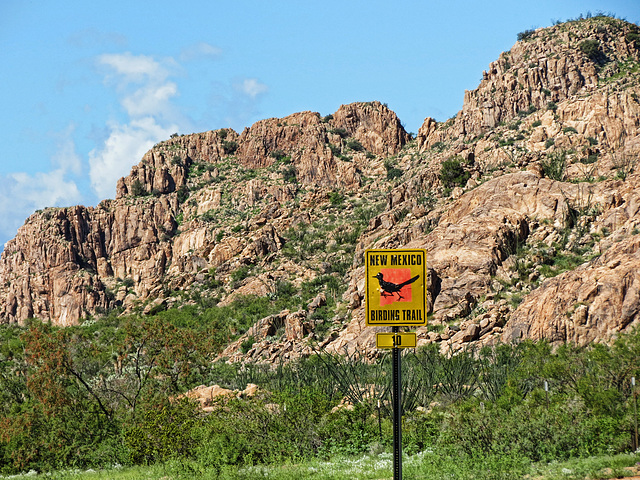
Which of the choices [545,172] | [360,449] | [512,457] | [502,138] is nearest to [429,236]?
[545,172]

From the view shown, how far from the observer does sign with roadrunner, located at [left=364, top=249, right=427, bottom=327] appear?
8500 millimetres

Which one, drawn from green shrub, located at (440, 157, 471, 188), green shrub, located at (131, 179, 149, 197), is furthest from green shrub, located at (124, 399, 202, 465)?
green shrub, located at (131, 179, 149, 197)

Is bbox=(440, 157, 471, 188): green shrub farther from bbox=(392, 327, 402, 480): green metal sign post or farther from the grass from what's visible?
bbox=(392, 327, 402, 480): green metal sign post

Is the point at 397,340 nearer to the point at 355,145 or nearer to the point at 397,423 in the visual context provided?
the point at 397,423

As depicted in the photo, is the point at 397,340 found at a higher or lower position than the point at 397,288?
lower

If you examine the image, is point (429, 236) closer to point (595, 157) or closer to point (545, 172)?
point (545, 172)

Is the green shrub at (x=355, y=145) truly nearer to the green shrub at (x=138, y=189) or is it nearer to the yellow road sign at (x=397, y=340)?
the green shrub at (x=138, y=189)

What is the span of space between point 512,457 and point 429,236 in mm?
31811

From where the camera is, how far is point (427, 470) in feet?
39.4

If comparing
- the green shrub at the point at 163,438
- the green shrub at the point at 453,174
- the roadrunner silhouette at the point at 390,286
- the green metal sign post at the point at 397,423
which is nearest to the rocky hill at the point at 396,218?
the green shrub at the point at 453,174

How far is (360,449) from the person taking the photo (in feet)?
52.3

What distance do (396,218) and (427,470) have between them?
40485 mm

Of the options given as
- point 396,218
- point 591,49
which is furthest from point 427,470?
point 591,49

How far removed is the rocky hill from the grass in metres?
17.9
